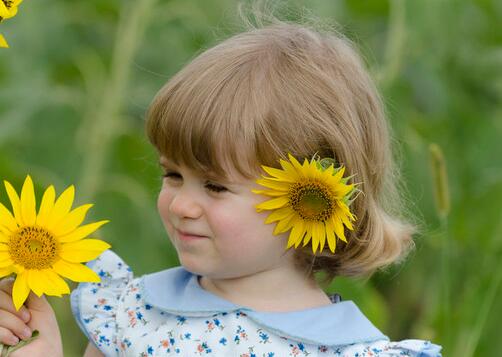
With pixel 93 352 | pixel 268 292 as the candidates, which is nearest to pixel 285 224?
pixel 268 292

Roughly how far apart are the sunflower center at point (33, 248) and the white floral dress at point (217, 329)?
256 millimetres

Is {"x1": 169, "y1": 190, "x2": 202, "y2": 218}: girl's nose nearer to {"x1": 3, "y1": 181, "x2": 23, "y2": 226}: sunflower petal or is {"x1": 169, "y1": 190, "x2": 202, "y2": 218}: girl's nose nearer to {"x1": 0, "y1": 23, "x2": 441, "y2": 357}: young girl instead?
{"x1": 0, "y1": 23, "x2": 441, "y2": 357}: young girl

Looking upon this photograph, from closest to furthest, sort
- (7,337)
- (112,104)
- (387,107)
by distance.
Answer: (7,337) → (387,107) → (112,104)

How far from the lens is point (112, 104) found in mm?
2598

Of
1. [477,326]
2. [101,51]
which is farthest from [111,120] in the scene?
[477,326]

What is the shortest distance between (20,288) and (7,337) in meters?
0.10

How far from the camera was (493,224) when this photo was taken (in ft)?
8.47

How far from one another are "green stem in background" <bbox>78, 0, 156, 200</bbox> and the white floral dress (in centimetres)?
110

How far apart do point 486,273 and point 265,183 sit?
1.11 m

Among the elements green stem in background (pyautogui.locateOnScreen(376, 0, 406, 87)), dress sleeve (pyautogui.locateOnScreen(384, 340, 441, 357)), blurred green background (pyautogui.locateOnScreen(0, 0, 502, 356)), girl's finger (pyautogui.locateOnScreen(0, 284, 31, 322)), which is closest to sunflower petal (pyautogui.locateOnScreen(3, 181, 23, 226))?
girl's finger (pyautogui.locateOnScreen(0, 284, 31, 322))

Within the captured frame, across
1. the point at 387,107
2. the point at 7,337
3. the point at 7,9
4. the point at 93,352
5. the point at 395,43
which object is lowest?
the point at 7,337

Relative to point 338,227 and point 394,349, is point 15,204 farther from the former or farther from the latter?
point 394,349

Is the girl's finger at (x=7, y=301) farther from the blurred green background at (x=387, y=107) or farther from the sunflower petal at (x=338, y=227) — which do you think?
the blurred green background at (x=387, y=107)

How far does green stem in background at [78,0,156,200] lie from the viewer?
2.56 meters
